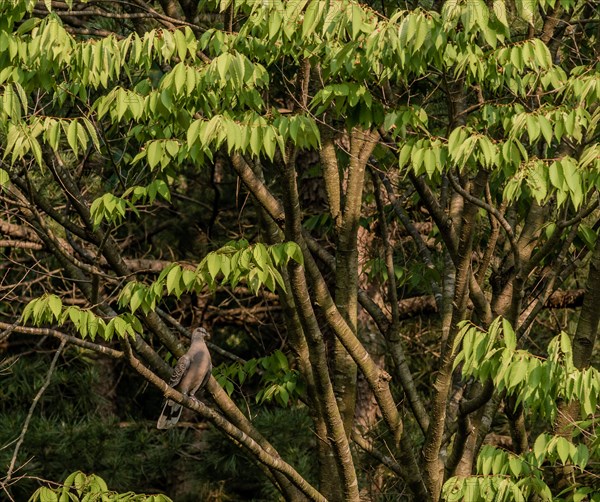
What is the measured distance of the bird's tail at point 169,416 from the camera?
678 centimetres

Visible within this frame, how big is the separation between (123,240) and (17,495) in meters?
2.52

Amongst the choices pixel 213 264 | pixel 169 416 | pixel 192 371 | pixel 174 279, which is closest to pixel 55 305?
pixel 174 279

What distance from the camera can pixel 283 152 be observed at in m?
4.79

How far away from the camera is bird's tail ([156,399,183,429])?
267 inches

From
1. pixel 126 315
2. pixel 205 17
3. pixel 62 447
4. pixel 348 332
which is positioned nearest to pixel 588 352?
pixel 348 332

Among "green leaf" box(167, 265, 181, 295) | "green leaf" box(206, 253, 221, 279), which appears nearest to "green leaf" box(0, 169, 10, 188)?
"green leaf" box(167, 265, 181, 295)

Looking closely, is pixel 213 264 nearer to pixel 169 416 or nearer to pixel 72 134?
pixel 72 134

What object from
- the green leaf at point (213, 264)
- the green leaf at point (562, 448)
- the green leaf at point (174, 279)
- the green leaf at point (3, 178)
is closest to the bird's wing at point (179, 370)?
the green leaf at point (174, 279)

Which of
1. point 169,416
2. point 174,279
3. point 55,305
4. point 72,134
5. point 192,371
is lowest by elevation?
point 169,416

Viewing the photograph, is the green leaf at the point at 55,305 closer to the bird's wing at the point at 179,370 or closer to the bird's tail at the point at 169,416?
the bird's wing at the point at 179,370

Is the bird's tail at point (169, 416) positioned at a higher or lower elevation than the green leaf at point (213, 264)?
lower

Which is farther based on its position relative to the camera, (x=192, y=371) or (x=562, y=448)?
(x=192, y=371)

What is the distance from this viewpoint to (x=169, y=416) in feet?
22.7

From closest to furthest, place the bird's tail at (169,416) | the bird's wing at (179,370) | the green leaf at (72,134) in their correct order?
the green leaf at (72,134) → the bird's wing at (179,370) → the bird's tail at (169,416)
